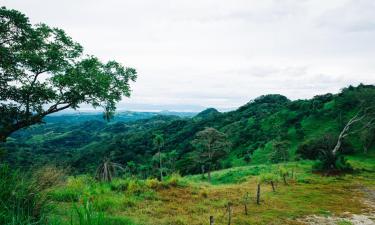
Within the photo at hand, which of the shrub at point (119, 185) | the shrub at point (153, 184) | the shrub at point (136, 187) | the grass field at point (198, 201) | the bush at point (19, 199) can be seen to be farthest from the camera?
the shrub at point (153, 184)

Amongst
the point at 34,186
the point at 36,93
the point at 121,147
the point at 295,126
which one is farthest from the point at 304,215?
the point at 121,147

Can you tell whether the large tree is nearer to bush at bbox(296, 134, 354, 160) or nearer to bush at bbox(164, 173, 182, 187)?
bush at bbox(164, 173, 182, 187)

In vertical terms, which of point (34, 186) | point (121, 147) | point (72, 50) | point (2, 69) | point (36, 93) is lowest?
point (121, 147)

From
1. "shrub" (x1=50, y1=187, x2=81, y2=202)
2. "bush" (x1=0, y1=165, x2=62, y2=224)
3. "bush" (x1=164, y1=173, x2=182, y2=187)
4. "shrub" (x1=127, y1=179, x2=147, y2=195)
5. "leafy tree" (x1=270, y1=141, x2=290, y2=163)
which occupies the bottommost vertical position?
"leafy tree" (x1=270, y1=141, x2=290, y2=163)

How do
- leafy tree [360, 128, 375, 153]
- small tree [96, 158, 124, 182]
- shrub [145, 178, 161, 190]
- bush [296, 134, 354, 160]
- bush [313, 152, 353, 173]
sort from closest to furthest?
small tree [96, 158, 124, 182] < shrub [145, 178, 161, 190] < bush [313, 152, 353, 173] < bush [296, 134, 354, 160] < leafy tree [360, 128, 375, 153]

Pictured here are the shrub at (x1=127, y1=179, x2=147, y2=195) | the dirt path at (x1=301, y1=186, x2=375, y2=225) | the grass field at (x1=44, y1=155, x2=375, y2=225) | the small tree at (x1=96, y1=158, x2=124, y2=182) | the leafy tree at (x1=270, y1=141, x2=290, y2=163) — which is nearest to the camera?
the grass field at (x1=44, y1=155, x2=375, y2=225)

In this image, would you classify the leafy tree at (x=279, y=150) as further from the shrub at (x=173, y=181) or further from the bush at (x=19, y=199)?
the bush at (x=19, y=199)

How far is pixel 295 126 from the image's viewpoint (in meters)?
70.0

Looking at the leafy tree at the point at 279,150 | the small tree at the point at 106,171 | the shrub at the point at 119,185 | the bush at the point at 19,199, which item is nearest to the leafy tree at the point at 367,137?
the leafy tree at the point at 279,150

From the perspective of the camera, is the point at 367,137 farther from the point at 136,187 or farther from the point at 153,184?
the point at 136,187

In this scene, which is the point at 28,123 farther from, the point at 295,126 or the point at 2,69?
the point at 295,126

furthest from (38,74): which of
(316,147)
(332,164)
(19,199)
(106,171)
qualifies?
(316,147)

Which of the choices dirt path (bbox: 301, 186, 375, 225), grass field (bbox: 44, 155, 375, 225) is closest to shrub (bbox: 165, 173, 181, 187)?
grass field (bbox: 44, 155, 375, 225)

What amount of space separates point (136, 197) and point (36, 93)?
8046mm
